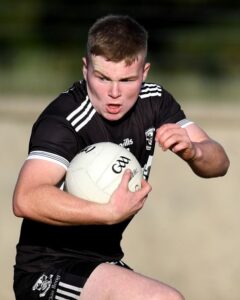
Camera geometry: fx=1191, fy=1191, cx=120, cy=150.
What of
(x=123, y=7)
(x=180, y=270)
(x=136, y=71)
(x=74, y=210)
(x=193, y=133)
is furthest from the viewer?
(x=123, y=7)

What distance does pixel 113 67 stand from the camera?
5.73 meters

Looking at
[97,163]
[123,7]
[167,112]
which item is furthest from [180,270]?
[97,163]

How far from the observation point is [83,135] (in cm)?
595

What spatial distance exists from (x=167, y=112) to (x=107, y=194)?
932mm

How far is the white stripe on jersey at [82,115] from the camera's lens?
5922 mm

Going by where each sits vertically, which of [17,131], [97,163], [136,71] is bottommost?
[17,131]

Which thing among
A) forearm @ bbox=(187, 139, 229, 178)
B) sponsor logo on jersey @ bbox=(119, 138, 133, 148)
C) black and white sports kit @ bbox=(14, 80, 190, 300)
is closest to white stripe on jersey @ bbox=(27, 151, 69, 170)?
black and white sports kit @ bbox=(14, 80, 190, 300)

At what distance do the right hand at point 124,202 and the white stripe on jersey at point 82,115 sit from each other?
0.54m

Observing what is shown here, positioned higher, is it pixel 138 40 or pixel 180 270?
pixel 138 40

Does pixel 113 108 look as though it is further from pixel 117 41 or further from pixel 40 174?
→ pixel 40 174

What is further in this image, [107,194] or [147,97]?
[147,97]

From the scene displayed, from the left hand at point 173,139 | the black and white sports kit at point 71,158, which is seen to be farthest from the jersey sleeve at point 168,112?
the left hand at point 173,139

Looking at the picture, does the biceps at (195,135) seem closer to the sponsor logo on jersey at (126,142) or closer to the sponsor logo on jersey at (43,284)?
the sponsor logo on jersey at (126,142)

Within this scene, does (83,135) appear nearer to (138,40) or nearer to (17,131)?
(138,40)
